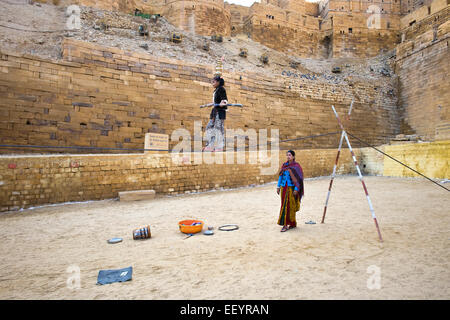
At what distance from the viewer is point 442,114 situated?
14766 mm

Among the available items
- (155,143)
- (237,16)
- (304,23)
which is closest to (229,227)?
(155,143)

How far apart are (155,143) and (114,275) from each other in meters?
6.17

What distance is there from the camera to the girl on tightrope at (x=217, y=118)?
310 inches

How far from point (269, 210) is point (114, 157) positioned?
15.4ft

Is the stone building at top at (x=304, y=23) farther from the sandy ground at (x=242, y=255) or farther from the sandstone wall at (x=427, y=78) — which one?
the sandy ground at (x=242, y=255)

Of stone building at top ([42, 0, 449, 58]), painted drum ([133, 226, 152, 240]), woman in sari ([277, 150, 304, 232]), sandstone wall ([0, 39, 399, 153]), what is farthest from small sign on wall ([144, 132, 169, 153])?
stone building at top ([42, 0, 449, 58])

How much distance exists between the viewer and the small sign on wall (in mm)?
8132

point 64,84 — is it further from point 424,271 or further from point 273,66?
point 273,66

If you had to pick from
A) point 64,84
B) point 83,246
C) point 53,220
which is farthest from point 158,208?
point 64,84

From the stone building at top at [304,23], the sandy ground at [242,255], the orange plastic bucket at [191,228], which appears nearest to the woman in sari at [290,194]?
the sandy ground at [242,255]

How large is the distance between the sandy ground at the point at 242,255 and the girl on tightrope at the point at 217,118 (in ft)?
11.7

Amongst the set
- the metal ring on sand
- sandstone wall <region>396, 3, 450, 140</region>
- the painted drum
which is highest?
sandstone wall <region>396, 3, 450, 140</region>

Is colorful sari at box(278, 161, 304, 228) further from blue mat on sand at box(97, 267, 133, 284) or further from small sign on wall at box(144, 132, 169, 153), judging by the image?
small sign on wall at box(144, 132, 169, 153)

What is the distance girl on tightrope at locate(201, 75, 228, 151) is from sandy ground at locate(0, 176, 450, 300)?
355 cm
